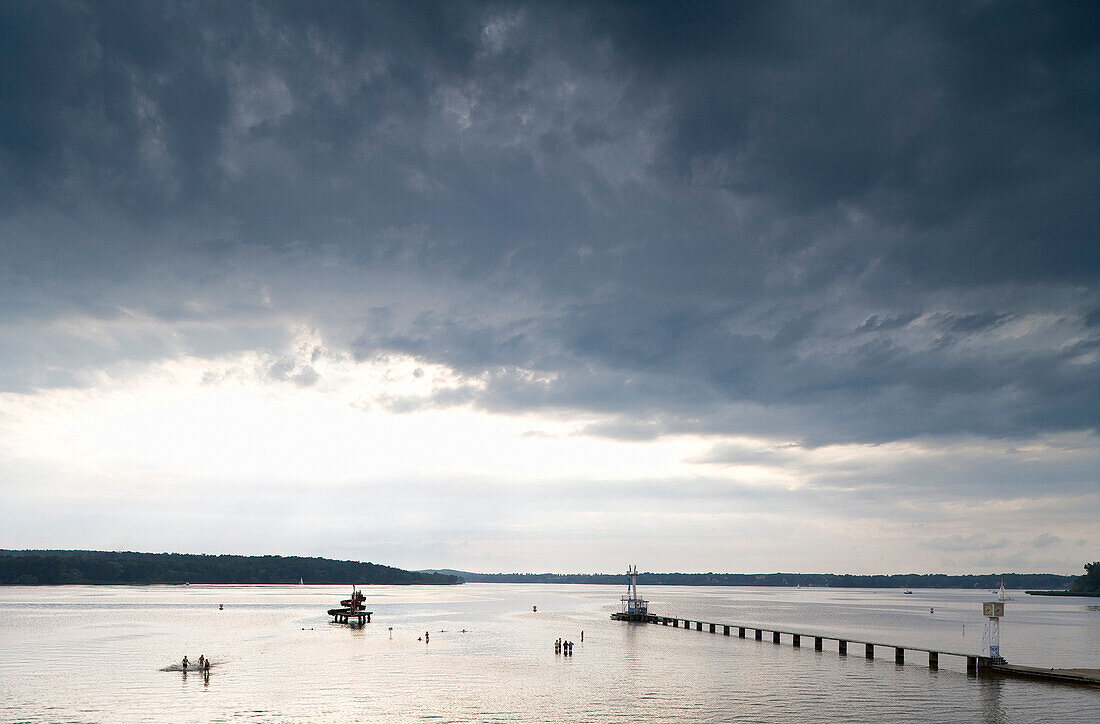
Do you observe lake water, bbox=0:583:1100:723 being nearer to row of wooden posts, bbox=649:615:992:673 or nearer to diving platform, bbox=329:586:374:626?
row of wooden posts, bbox=649:615:992:673

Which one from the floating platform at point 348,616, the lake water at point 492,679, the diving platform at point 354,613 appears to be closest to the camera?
the lake water at point 492,679

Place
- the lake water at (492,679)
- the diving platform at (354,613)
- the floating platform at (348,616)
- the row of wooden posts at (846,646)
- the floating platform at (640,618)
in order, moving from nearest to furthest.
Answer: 1. the lake water at (492,679)
2. the row of wooden posts at (846,646)
3. the floating platform at (348,616)
4. the diving platform at (354,613)
5. the floating platform at (640,618)

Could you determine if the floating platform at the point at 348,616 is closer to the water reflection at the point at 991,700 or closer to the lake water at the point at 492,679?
the lake water at the point at 492,679

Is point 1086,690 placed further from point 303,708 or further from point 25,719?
point 25,719

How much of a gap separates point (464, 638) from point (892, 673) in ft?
172

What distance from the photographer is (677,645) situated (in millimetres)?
96875

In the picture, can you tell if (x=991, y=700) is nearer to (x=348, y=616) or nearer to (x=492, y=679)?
(x=492, y=679)

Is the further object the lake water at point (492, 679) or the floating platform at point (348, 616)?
the floating platform at point (348, 616)

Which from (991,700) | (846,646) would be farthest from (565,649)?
→ (991,700)

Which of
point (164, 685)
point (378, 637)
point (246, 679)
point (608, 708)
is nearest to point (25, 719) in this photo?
point (164, 685)

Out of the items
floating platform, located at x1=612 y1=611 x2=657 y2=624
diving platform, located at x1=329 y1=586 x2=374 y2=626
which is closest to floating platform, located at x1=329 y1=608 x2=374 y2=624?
diving platform, located at x1=329 y1=586 x2=374 y2=626

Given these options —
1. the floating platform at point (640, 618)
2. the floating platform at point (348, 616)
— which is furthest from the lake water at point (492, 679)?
the floating platform at point (640, 618)

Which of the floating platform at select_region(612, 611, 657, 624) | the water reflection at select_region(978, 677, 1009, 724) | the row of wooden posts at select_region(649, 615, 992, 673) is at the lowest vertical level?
the floating platform at select_region(612, 611, 657, 624)

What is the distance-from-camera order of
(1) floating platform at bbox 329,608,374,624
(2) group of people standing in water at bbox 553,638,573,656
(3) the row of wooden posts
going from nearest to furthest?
(3) the row of wooden posts → (2) group of people standing in water at bbox 553,638,573,656 → (1) floating platform at bbox 329,608,374,624
